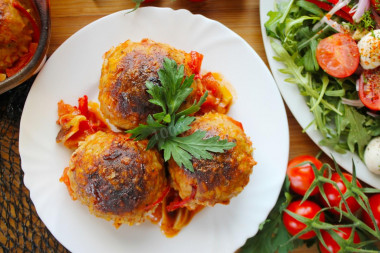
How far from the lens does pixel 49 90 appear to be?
2521 mm

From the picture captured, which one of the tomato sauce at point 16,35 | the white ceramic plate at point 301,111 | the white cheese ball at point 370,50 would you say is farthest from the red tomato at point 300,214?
the tomato sauce at point 16,35

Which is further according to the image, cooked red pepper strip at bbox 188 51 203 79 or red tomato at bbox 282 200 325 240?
red tomato at bbox 282 200 325 240

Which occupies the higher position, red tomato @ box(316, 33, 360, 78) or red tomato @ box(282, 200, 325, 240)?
red tomato @ box(316, 33, 360, 78)

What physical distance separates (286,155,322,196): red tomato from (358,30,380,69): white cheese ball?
2.65 feet

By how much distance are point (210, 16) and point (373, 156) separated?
5.28 feet

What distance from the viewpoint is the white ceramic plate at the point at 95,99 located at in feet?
8.09

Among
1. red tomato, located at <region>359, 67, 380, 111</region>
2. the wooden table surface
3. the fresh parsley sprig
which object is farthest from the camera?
the wooden table surface

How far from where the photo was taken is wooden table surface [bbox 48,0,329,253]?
2.80m

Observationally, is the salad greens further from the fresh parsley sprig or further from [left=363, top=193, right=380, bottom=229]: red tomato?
the fresh parsley sprig

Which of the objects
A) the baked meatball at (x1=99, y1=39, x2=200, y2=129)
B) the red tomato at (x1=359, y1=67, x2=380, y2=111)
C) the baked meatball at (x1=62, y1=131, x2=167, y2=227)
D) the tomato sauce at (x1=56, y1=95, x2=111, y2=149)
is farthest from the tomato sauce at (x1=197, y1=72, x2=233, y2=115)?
the red tomato at (x1=359, y1=67, x2=380, y2=111)

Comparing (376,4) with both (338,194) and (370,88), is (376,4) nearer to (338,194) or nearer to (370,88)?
(370,88)

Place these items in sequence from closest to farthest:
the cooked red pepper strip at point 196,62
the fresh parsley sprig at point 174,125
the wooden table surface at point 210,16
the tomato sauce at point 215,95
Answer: the fresh parsley sprig at point 174,125
the cooked red pepper strip at point 196,62
the tomato sauce at point 215,95
the wooden table surface at point 210,16

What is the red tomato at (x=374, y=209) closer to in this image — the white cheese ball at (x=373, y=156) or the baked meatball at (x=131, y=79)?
the white cheese ball at (x=373, y=156)

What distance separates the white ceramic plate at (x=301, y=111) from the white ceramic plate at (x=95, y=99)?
0.20m
